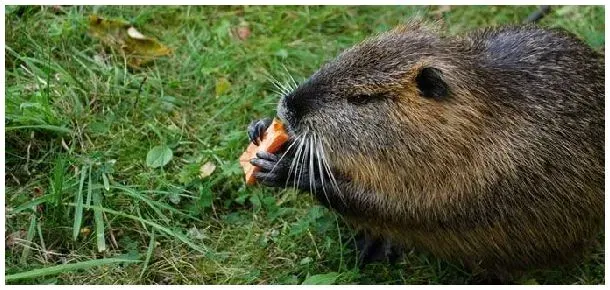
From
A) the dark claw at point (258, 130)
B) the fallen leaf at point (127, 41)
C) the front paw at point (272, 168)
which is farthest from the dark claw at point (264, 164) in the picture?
the fallen leaf at point (127, 41)

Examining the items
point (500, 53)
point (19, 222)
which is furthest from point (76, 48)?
point (500, 53)

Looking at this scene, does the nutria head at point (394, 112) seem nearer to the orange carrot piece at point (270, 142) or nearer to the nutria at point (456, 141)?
the nutria at point (456, 141)

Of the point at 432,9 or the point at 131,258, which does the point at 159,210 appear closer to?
the point at 131,258

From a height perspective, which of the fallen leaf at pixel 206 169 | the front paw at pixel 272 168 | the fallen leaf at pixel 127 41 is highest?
the fallen leaf at pixel 127 41

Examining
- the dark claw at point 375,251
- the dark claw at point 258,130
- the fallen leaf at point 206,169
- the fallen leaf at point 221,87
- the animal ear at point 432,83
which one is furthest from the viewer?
the fallen leaf at point 221,87

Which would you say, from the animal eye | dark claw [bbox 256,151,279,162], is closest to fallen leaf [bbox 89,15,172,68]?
dark claw [bbox 256,151,279,162]

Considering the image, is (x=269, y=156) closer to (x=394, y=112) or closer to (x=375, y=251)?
(x=394, y=112)

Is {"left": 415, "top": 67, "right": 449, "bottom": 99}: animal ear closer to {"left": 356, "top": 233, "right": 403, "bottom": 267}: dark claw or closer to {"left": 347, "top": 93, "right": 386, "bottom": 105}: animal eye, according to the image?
{"left": 347, "top": 93, "right": 386, "bottom": 105}: animal eye

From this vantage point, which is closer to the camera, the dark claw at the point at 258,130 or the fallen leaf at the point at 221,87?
the dark claw at the point at 258,130

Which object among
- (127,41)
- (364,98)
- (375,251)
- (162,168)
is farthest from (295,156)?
(127,41)

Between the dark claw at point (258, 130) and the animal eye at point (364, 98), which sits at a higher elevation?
the animal eye at point (364, 98)
